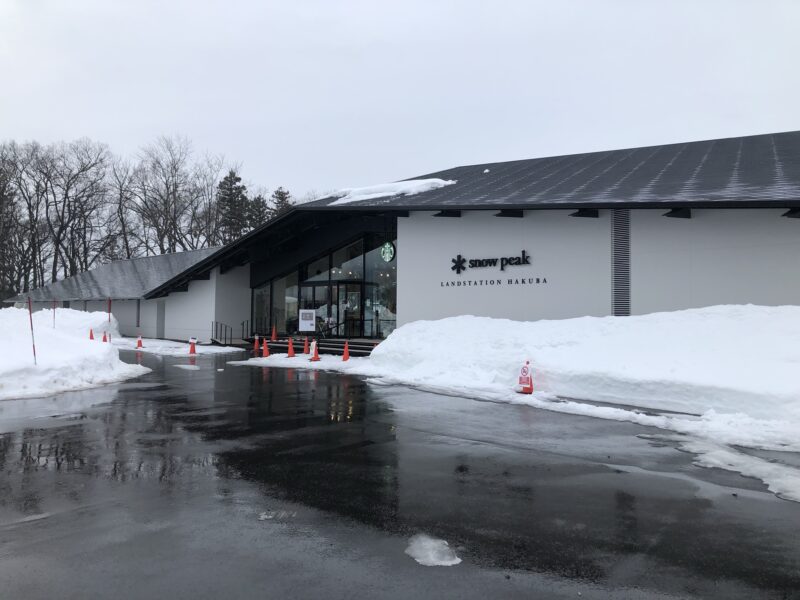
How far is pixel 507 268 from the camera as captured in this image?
18.1m

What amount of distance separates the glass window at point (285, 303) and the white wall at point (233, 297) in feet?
7.63

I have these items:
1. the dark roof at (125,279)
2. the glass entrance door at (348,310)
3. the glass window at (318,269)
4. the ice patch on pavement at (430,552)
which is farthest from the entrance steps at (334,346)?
the ice patch on pavement at (430,552)

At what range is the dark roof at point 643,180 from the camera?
13891 mm

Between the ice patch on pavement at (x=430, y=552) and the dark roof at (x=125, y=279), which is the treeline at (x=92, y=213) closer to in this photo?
the dark roof at (x=125, y=279)

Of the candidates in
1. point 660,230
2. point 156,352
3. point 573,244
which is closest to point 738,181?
point 660,230

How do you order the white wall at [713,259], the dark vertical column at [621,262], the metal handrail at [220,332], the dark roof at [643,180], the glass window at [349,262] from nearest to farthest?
the white wall at [713,259] → the dark roof at [643,180] → the dark vertical column at [621,262] → the glass window at [349,262] → the metal handrail at [220,332]

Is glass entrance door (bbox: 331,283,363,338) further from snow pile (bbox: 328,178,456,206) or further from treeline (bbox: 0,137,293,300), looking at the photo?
treeline (bbox: 0,137,293,300)

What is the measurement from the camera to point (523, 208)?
16.0 m

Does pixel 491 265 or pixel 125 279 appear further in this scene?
pixel 125 279

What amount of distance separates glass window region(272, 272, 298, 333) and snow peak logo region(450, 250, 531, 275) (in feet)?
35.9

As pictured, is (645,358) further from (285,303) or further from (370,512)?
(285,303)

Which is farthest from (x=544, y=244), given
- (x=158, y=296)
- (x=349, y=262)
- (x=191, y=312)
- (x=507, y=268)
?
(x=158, y=296)

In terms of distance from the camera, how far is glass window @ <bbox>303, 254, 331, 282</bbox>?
25969 millimetres

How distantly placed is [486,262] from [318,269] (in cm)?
1053
